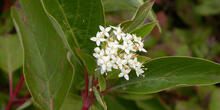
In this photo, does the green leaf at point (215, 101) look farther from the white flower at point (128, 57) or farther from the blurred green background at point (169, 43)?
the white flower at point (128, 57)

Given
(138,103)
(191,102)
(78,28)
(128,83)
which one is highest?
(78,28)

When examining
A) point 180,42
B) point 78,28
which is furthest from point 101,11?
point 180,42

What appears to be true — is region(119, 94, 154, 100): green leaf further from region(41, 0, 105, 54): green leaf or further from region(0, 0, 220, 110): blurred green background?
region(41, 0, 105, 54): green leaf

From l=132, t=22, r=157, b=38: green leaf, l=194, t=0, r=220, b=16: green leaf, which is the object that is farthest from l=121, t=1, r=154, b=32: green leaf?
l=194, t=0, r=220, b=16: green leaf

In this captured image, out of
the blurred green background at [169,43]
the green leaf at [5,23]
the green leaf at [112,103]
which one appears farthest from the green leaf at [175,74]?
the green leaf at [5,23]

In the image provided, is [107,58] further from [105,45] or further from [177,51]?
[177,51]

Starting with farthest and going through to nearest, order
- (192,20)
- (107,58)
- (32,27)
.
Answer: (192,20)
(32,27)
(107,58)
